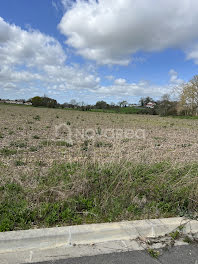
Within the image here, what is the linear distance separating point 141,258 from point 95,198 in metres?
1.07

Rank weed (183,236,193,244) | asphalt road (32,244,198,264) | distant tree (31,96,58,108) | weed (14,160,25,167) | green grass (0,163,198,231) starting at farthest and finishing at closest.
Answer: distant tree (31,96,58,108), weed (14,160,25,167), green grass (0,163,198,231), weed (183,236,193,244), asphalt road (32,244,198,264)

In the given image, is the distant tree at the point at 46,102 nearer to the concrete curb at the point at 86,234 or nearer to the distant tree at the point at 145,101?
the distant tree at the point at 145,101

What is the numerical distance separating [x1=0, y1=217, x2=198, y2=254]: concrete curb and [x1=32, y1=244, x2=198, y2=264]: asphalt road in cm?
26

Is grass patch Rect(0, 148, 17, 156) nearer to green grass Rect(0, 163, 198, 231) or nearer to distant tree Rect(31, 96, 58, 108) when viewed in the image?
green grass Rect(0, 163, 198, 231)

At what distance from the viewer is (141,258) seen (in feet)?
6.99

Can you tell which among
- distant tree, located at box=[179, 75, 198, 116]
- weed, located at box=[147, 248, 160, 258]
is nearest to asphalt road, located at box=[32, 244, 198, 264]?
weed, located at box=[147, 248, 160, 258]

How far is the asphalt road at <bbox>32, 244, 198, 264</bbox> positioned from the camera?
6.75ft

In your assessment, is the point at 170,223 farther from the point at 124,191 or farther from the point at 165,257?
the point at 124,191

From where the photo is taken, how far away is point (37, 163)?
4.59 metres

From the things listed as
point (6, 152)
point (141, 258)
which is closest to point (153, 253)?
point (141, 258)

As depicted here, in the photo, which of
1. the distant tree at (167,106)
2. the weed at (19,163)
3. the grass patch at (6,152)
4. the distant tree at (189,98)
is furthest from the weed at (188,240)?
the distant tree at (167,106)

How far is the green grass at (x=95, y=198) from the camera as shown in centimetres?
263

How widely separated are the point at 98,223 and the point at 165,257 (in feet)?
2.89

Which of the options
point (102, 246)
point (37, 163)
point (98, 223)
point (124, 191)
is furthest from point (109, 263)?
point (37, 163)
